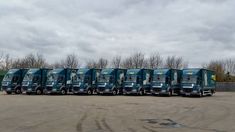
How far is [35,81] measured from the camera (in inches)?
2021

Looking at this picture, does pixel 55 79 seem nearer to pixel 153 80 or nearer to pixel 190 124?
pixel 153 80

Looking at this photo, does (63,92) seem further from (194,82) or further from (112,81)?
(194,82)

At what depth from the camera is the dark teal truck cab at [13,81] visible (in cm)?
5212

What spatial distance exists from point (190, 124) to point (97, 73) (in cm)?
3459

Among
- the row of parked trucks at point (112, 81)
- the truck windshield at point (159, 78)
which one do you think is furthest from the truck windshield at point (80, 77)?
the truck windshield at point (159, 78)

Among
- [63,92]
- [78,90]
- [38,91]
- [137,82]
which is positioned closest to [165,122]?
[137,82]

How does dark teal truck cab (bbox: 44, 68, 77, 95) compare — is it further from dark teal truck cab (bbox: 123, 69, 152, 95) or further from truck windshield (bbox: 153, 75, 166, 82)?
truck windshield (bbox: 153, 75, 166, 82)

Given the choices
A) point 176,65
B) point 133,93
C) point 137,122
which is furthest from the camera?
point 176,65

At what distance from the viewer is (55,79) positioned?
50656 mm

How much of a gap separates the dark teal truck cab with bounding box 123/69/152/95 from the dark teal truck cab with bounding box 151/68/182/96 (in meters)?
1.72

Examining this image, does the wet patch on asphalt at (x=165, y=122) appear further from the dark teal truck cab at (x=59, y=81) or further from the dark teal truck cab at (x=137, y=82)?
the dark teal truck cab at (x=59, y=81)

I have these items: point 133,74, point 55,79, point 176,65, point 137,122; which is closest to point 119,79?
point 133,74

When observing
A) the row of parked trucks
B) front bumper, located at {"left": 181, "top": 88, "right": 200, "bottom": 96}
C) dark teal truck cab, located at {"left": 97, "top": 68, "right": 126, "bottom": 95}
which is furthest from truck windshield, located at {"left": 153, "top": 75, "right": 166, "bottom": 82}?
dark teal truck cab, located at {"left": 97, "top": 68, "right": 126, "bottom": 95}

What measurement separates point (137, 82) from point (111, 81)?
297 centimetres
